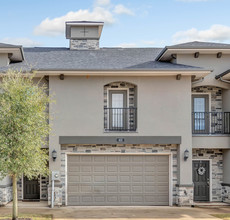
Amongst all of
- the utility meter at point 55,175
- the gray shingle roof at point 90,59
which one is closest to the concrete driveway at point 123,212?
the utility meter at point 55,175

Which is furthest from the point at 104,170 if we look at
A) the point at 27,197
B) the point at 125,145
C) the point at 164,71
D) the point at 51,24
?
the point at 51,24

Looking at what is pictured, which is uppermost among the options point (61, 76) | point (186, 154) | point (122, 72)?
point (122, 72)

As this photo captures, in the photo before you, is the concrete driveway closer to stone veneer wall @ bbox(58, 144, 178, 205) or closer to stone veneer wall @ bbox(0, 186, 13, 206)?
stone veneer wall @ bbox(0, 186, 13, 206)

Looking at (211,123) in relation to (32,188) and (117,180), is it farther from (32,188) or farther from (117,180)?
(32,188)

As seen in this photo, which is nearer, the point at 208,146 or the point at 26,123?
the point at 26,123

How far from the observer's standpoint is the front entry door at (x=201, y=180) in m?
16.5

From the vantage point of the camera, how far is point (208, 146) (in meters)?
15.6

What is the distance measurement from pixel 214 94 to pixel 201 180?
3.83 metres

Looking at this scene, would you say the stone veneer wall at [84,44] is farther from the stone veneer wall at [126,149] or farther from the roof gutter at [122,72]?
the stone veneer wall at [126,149]

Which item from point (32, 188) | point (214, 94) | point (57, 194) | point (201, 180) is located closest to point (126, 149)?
point (57, 194)

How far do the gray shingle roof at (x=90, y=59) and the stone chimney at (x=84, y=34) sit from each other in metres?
0.58

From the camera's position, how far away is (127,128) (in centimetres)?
1583

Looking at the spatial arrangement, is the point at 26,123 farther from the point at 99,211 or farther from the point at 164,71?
the point at 164,71

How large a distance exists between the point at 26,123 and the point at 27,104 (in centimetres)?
58
